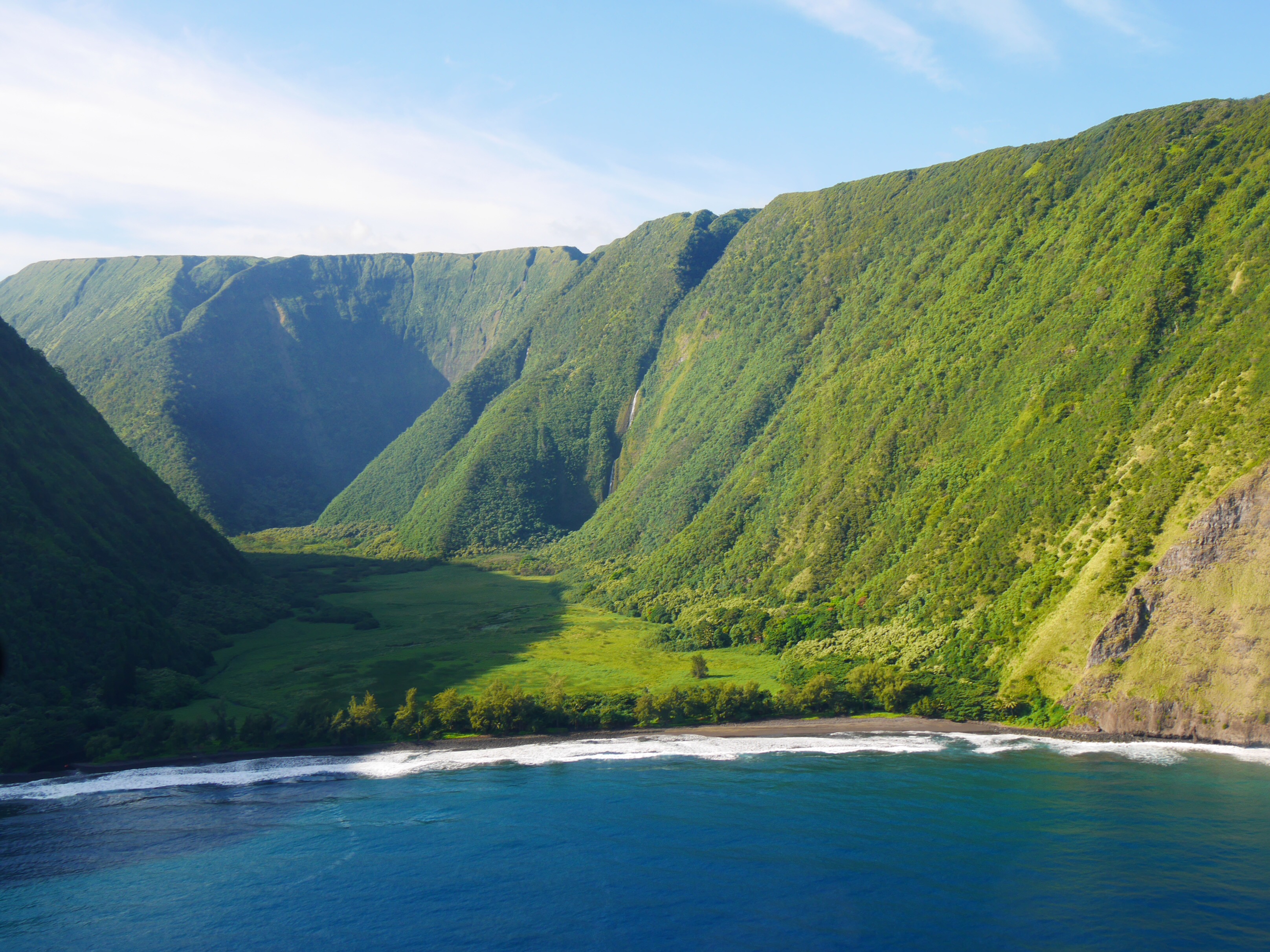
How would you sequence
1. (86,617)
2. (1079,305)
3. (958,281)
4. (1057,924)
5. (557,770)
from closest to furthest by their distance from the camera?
(1057,924) < (557,770) < (86,617) < (1079,305) < (958,281)

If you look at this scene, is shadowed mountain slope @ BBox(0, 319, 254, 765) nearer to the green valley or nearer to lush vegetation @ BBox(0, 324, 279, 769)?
lush vegetation @ BBox(0, 324, 279, 769)

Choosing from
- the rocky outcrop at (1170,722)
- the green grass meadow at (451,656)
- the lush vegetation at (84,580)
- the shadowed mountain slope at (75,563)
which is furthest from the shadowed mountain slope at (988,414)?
the shadowed mountain slope at (75,563)

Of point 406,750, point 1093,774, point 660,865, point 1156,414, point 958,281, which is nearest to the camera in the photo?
point 660,865

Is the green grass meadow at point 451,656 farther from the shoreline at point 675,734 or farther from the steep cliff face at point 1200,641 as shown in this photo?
the steep cliff face at point 1200,641

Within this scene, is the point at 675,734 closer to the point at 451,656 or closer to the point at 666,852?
the point at 666,852

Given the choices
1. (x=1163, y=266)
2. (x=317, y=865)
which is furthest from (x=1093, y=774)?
(x=1163, y=266)

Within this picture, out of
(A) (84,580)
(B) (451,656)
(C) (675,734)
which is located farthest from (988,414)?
(A) (84,580)

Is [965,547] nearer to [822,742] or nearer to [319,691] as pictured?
[822,742]
